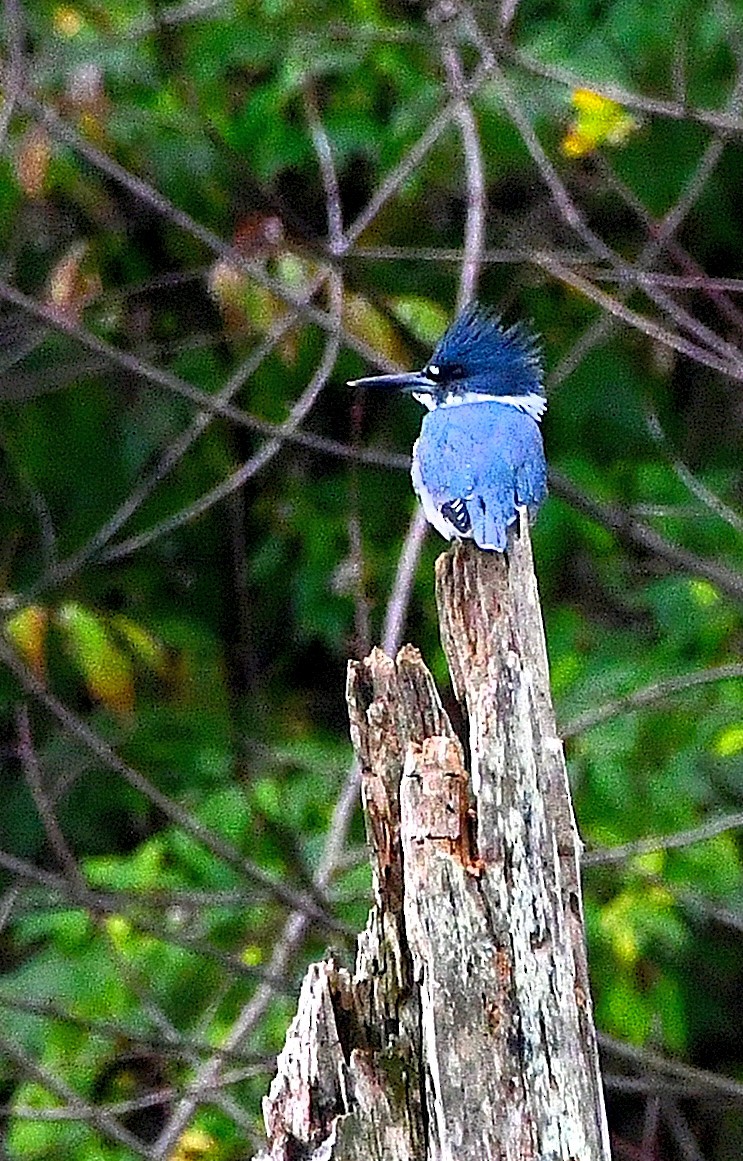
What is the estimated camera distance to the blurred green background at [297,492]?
3.69 metres

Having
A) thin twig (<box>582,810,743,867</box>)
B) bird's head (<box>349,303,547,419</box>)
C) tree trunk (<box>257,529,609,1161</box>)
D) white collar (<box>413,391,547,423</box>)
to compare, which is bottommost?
tree trunk (<box>257,529,609,1161</box>)

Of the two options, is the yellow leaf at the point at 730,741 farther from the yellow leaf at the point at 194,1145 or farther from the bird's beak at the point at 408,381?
the yellow leaf at the point at 194,1145

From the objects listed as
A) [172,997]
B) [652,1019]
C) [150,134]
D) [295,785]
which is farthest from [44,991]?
[150,134]

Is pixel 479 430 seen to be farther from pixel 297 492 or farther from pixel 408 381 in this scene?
pixel 297 492

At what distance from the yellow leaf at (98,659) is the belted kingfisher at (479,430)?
57.0 inches

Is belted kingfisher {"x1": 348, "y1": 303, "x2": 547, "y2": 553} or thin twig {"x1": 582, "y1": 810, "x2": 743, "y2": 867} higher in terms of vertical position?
belted kingfisher {"x1": 348, "y1": 303, "x2": 547, "y2": 553}

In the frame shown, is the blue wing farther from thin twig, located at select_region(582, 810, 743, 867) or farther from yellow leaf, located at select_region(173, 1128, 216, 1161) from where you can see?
yellow leaf, located at select_region(173, 1128, 216, 1161)

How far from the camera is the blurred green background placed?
3.69m

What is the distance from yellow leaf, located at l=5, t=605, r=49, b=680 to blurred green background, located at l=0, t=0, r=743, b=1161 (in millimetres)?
10

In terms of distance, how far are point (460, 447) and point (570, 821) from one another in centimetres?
85

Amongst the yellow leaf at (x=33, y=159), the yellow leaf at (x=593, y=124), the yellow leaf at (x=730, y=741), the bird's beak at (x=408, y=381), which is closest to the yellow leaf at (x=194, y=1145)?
the yellow leaf at (x=730, y=741)

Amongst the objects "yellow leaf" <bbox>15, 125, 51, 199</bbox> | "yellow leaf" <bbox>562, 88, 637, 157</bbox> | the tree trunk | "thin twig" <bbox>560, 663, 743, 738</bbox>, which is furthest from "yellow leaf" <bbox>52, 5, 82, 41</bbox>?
the tree trunk

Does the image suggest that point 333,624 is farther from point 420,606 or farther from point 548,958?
point 548,958

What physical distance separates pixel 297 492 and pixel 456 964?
3.14 m
